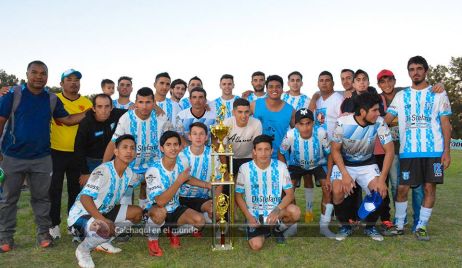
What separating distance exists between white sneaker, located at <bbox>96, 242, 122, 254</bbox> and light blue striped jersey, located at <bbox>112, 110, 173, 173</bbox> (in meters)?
1.14

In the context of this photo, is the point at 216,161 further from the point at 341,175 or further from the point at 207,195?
the point at 341,175

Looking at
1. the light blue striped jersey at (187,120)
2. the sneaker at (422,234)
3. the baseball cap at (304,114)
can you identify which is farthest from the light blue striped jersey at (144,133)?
the sneaker at (422,234)

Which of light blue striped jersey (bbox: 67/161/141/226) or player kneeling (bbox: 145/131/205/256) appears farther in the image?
player kneeling (bbox: 145/131/205/256)

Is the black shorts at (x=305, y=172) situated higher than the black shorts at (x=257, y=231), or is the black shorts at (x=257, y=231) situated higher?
the black shorts at (x=305, y=172)

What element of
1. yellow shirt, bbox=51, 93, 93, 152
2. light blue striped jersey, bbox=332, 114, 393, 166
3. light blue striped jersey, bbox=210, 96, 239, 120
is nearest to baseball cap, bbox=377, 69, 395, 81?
light blue striped jersey, bbox=332, 114, 393, 166

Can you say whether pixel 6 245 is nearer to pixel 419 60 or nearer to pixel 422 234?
pixel 422 234

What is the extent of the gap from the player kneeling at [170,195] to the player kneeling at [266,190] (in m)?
0.60

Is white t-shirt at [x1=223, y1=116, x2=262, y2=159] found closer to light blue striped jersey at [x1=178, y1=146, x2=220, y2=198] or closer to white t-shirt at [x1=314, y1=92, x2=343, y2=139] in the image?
light blue striped jersey at [x1=178, y1=146, x2=220, y2=198]

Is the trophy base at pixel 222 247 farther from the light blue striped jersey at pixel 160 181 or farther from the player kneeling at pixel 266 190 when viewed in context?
the light blue striped jersey at pixel 160 181

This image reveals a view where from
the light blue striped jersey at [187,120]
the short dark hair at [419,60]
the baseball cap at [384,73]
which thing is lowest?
the light blue striped jersey at [187,120]

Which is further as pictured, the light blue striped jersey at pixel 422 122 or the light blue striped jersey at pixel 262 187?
the light blue striped jersey at pixel 422 122

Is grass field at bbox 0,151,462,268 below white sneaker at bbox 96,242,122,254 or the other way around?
below

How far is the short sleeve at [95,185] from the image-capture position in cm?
462

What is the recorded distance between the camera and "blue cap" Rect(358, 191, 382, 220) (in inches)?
218
